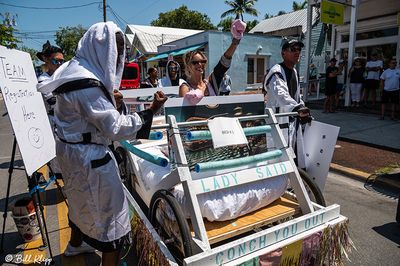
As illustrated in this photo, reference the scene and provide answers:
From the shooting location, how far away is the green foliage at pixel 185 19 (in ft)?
140

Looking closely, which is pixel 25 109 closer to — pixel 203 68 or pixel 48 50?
pixel 203 68

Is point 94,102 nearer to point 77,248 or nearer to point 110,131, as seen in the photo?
point 110,131

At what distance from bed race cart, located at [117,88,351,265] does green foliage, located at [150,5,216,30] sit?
4355 centimetres

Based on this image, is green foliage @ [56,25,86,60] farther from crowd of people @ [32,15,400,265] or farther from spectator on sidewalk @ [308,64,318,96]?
crowd of people @ [32,15,400,265]

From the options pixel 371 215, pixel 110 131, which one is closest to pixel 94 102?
pixel 110 131

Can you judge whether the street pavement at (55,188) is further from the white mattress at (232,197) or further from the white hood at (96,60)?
the white hood at (96,60)

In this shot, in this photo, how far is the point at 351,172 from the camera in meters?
4.73

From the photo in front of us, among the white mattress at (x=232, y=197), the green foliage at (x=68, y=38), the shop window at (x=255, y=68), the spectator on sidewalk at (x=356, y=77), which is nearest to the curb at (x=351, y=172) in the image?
the white mattress at (x=232, y=197)

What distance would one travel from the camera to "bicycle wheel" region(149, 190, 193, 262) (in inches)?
73.6

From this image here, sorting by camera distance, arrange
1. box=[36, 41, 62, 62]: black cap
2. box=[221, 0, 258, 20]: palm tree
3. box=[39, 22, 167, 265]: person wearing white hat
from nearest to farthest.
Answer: box=[39, 22, 167, 265]: person wearing white hat
box=[36, 41, 62, 62]: black cap
box=[221, 0, 258, 20]: palm tree

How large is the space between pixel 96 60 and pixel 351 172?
4382 millimetres

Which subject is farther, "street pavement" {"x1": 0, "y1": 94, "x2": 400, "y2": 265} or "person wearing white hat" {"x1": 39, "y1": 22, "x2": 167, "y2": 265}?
"street pavement" {"x1": 0, "y1": 94, "x2": 400, "y2": 265}

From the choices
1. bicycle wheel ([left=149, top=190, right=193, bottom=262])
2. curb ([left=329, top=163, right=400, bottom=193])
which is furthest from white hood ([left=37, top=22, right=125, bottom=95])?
curb ([left=329, top=163, right=400, bottom=193])

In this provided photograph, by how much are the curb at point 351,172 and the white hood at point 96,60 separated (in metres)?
4.19
